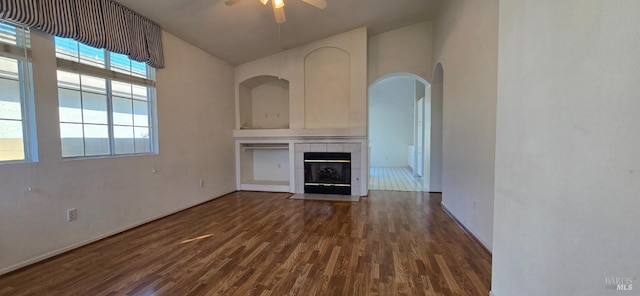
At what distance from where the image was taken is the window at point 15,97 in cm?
217

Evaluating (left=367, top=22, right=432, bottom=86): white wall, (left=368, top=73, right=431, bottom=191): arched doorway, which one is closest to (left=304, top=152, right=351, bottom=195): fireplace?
(left=367, top=22, right=432, bottom=86): white wall

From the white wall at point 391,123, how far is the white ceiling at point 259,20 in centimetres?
484

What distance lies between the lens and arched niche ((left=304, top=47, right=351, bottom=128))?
5117mm

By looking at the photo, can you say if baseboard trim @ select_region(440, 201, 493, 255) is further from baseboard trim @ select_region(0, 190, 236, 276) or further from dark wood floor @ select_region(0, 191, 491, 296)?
baseboard trim @ select_region(0, 190, 236, 276)

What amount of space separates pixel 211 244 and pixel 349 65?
3.97 metres

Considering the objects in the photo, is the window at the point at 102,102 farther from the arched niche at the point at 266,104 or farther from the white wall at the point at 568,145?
the white wall at the point at 568,145

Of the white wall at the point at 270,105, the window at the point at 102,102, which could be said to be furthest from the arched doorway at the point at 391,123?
the window at the point at 102,102

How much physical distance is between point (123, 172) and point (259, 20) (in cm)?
282

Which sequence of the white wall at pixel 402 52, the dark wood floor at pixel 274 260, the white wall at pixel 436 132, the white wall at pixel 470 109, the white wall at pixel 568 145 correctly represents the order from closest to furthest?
the white wall at pixel 568 145
the dark wood floor at pixel 274 260
the white wall at pixel 470 109
the white wall at pixel 436 132
the white wall at pixel 402 52

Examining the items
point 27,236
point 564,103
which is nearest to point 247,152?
point 27,236

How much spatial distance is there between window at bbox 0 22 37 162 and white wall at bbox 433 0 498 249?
14.2 ft

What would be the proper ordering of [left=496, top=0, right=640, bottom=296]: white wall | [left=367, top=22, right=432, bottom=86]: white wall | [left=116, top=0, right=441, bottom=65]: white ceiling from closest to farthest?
[left=496, top=0, right=640, bottom=296]: white wall → [left=116, top=0, right=441, bottom=65]: white ceiling → [left=367, top=22, right=432, bottom=86]: white wall

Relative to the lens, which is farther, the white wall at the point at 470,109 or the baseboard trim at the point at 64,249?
the white wall at the point at 470,109

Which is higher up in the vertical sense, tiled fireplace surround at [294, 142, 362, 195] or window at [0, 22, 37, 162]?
window at [0, 22, 37, 162]
